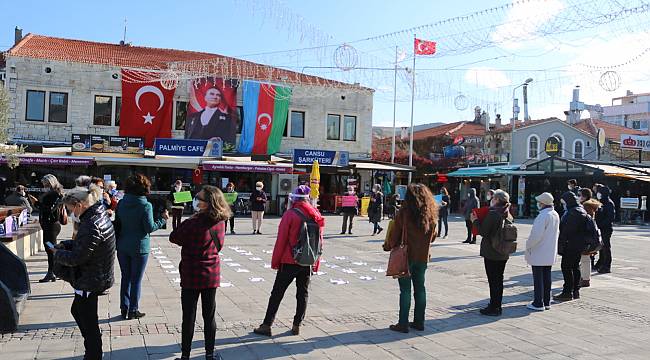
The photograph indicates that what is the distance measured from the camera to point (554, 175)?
99.2 feet

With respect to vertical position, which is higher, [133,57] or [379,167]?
[133,57]

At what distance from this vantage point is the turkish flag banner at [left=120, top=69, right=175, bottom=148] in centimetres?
2817

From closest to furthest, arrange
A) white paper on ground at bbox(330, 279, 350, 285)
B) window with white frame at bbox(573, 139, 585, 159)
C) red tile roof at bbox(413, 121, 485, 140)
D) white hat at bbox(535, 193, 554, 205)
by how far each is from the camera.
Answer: white hat at bbox(535, 193, 554, 205) < white paper on ground at bbox(330, 279, 350, 285) < window with white frame at bbox(573, 139, 585, 159) < red tile roof at bbox(413, 121, 485, 140)

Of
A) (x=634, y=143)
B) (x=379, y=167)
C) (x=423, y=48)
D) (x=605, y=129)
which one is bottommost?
(x=379, y=167)

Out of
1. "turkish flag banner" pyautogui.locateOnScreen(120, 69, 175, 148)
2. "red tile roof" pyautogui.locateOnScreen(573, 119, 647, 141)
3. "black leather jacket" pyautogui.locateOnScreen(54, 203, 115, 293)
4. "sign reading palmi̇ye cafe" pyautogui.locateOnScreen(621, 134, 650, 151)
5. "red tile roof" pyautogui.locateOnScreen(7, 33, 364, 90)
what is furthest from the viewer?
"red tile roof" pyautogui.locateOnScreen(573, 119, 647, 141)

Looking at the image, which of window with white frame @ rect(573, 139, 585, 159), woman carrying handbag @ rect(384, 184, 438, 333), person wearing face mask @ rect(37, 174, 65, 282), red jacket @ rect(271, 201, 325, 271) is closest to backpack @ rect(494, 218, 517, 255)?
woman carrying handbag @ rect(384, 184, 438, 333)

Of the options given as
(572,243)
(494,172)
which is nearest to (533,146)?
(494,172)

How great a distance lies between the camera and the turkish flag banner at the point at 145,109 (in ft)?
92.4

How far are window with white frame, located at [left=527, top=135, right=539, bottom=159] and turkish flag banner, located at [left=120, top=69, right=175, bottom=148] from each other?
23756mm

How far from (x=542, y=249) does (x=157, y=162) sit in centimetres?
1955

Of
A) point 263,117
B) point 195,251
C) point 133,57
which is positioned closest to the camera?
point 195,251

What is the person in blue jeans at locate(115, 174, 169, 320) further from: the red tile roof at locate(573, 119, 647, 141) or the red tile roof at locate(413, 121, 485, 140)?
the red tile roof at locate(573, 119, 647, 141)

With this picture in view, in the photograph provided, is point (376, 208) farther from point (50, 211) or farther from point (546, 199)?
point (50, 211)

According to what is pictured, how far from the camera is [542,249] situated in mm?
7531
